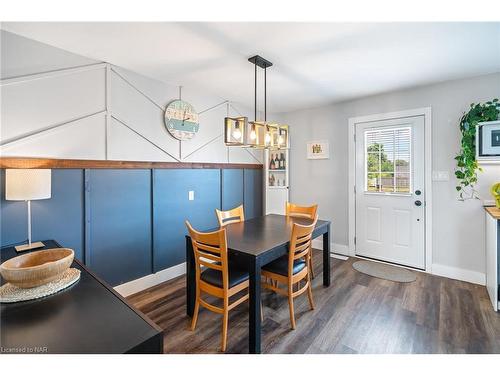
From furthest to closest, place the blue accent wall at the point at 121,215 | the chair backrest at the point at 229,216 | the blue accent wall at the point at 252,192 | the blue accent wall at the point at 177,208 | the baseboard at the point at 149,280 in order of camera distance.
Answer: the blue accent wall at the point at 252,192 → the blue accent wall at the point at 177,208 → the chair backrest at the point at 229,216 → the baseboard at the point at 149,280 → the blue accent wall at the point at 121,215

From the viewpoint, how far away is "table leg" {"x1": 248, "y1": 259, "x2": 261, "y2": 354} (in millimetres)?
1759

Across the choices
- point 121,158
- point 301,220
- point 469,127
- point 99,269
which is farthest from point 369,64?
point 99,269

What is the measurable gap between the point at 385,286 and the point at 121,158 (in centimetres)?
323

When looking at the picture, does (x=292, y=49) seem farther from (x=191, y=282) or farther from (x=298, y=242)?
(x=191, y=282)

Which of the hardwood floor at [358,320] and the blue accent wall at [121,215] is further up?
the blue accent wall at [121,215]

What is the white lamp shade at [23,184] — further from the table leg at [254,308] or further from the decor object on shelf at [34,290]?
the table leg at [254,308]

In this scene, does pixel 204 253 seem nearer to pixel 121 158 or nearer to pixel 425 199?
pixel 121 158

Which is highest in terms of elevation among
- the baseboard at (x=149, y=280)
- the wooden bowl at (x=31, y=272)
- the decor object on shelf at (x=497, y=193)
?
the decor object on shelf at (x=497, y=193)

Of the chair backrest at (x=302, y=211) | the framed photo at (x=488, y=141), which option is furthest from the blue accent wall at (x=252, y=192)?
the framed photo at (x=488, y=141)

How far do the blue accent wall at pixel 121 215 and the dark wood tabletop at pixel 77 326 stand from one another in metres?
1.28

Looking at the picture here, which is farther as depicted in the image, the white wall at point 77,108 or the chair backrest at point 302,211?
the chair backrest at point 302,211

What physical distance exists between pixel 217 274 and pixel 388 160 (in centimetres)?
284

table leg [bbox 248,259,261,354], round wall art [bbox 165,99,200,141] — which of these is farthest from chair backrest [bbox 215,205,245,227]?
round wall art [bbox 165,99,200,141]

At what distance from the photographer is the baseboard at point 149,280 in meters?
2.63
